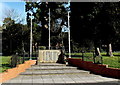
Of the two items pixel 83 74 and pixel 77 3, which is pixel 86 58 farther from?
pixel 77 3

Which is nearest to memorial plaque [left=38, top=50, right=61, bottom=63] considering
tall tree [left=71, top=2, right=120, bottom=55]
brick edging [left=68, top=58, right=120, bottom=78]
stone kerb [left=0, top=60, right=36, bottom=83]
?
brick edging [left=68, top=58, right=120, bottom=78]

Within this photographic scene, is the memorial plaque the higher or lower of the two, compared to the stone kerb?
higher

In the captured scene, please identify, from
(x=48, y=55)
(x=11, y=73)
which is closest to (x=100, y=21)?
(x=48, y=55)

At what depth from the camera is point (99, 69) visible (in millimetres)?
10719

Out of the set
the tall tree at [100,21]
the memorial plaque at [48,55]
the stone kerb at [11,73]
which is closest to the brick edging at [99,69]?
the memorial plaque at [48,55]

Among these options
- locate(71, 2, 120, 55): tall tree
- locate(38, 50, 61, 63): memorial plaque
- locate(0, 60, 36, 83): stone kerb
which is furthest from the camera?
locate(71, 2, 120, 55): tall tree

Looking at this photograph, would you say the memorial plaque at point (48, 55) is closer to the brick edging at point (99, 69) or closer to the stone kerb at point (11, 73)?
the brick edging at point (99, 69)

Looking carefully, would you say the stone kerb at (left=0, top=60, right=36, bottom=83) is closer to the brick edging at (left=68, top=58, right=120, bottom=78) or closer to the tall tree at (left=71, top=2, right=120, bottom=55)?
the brick edging at (left=68, top=58, right=120, bottom=78)

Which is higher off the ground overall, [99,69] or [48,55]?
[48,55]

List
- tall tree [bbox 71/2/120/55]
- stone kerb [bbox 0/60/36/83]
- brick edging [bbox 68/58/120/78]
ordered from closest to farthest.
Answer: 1. stone kerb [bbox 0/60/36/83]
2. brick edging [bbox 68/58/120/78]
3. tall tree [bbox 71/2/120/55]

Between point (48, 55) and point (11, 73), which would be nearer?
point (11, 73)

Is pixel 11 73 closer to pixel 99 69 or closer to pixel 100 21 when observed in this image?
pixel 99 69

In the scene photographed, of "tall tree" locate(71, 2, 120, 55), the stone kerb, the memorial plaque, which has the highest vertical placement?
"tall tree" locate(71, 2, 120, 55)

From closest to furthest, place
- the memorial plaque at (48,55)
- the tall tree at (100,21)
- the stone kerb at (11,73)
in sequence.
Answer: the stone kerb at (11,73) < the memorial plaque at (48,55) < the tall tree at (100,21)
